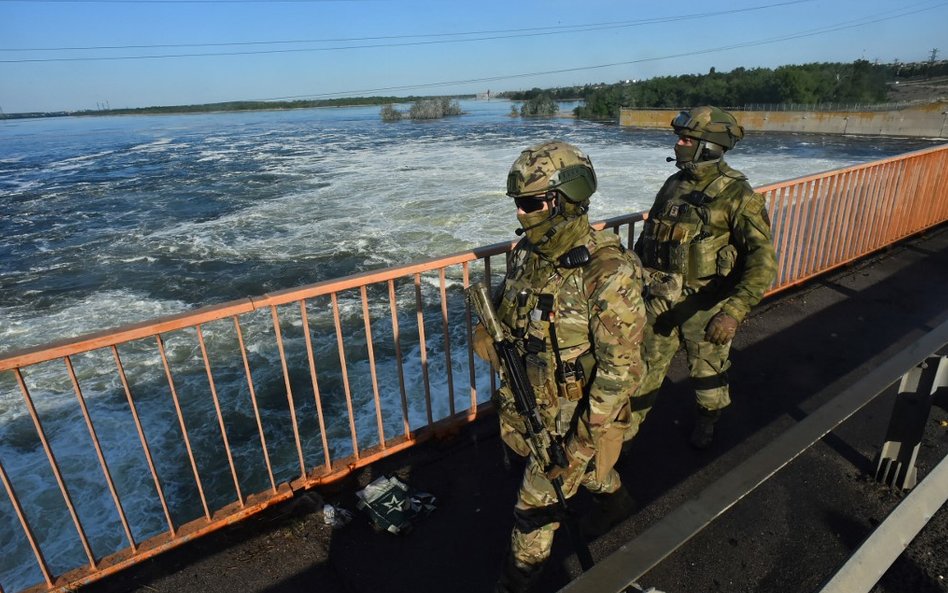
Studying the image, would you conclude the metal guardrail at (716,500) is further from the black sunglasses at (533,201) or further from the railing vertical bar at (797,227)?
the railing vertical bar at (797,227)

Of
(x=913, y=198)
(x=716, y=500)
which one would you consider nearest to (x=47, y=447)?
(x=716, y=500)

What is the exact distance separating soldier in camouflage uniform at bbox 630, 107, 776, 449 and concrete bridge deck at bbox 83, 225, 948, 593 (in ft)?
1.21

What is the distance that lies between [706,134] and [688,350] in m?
1.20

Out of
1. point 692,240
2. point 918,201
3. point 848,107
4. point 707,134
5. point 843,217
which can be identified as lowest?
point 848,107

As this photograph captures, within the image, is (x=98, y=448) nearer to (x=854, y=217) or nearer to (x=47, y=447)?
(x=47, y=447)

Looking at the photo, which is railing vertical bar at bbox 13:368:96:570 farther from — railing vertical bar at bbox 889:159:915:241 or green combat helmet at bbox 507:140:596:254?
railing vertical bar at bbox 889:159:915:241

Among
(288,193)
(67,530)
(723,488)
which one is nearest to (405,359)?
(67,530)

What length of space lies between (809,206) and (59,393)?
29.1ft

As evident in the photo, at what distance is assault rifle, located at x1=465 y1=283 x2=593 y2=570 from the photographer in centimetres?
210

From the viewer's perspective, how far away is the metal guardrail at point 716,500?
1323mm

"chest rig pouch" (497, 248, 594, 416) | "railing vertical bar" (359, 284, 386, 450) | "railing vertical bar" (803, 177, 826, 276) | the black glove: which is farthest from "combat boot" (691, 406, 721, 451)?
"railing vertical bar" (803, 177, 826, 276)

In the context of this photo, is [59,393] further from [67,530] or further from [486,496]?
[486,496]

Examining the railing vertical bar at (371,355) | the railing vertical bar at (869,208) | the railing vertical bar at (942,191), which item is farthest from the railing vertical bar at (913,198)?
the railing vertical bar at (371,355)

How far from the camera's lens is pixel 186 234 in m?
15.6
